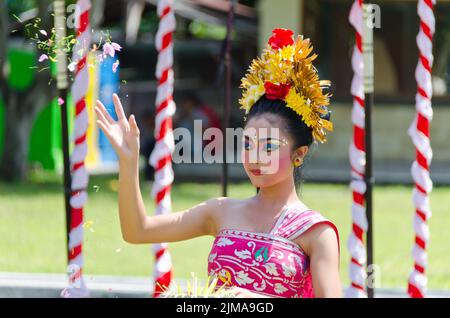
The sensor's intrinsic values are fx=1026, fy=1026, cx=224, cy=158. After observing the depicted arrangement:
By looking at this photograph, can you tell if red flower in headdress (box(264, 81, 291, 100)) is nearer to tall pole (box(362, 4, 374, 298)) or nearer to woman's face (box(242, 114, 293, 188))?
woman's face (box(242, 114, 293, 188))

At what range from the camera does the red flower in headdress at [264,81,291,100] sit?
3.30 meters

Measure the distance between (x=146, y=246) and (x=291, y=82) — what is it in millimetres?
5856

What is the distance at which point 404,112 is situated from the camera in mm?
14648

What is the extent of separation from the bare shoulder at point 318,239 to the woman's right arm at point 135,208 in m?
0.33

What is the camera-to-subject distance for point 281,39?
3.38 m

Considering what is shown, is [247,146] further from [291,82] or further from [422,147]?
[422,147]

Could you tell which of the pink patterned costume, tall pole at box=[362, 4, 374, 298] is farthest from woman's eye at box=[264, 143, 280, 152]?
tall pole at box=[362, 4, 374, 298]

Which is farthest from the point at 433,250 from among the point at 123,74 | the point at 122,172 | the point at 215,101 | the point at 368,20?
the point at 123,74

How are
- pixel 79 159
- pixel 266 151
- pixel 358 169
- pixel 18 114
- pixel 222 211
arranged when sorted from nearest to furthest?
pixel 266 151, pixel 222 211, pixel 79 159, pixel 358 169, pixel 18 114

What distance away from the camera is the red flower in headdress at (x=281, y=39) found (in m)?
3.38

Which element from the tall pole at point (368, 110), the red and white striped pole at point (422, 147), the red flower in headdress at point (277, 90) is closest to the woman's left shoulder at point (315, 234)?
the red flower in headdress at point (277, 90)

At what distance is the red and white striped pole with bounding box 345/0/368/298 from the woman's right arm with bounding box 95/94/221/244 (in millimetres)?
1762

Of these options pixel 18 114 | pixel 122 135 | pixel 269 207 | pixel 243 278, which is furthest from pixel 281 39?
pixel 18 114

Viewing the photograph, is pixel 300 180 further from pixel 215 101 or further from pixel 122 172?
pixel 215 101
